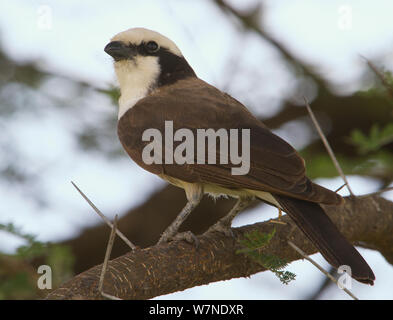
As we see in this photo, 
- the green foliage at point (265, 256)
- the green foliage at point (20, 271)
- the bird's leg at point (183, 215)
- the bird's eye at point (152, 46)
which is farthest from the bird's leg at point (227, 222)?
the bird's eye at point (152, 46)

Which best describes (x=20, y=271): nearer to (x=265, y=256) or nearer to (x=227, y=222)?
(x=227, y=222)

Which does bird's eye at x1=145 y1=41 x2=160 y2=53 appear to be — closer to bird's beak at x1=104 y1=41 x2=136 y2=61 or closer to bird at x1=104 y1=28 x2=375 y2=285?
bird at x1=104 y1=28 x2=375 y2=285

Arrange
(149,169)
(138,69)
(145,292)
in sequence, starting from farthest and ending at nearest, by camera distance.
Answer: (138,69), (149,169), (145,292)

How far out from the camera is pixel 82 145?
514 centimetres

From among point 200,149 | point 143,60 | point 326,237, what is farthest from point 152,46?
point 326,237

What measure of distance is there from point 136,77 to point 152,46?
28 cm

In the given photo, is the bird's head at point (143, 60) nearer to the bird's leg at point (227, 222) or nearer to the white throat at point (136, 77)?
the white throat at point (136, 77)

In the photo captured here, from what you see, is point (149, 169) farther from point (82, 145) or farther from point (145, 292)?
point (82, 145)

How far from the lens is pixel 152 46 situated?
4.53 metres

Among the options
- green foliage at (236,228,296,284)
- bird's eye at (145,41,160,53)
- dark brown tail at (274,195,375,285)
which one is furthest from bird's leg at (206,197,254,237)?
bird's eye at (145,41,160,53)

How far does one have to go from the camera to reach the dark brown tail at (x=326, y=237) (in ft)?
10.3

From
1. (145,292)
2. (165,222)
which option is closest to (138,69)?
(165,222)

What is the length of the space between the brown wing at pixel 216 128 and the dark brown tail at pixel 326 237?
0.31 ft
